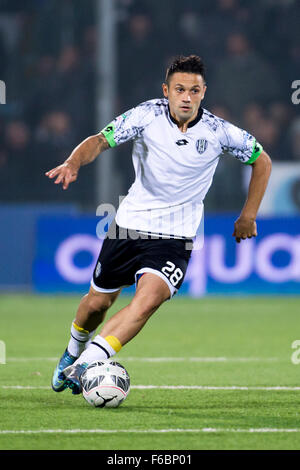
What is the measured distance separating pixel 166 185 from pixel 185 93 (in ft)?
1.89

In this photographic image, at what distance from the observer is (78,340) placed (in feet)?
21.3

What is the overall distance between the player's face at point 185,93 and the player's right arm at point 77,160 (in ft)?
1.66

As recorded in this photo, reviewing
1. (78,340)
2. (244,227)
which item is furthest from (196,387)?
(244,227)

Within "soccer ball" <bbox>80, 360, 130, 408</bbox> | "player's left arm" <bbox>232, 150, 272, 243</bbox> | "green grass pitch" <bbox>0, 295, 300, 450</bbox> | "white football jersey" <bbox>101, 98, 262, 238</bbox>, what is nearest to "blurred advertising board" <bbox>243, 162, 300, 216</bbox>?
"green grass pitch" <bbox>0, 295, 300, 450</bbox>

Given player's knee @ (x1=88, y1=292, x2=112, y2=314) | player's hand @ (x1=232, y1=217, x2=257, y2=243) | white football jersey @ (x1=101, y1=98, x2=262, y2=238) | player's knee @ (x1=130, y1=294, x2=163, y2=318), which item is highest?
white football jersey @ (x1=101, y1=98, x2=262, y2=238)

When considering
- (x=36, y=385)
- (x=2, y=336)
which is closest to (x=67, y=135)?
(x=2, y=336)

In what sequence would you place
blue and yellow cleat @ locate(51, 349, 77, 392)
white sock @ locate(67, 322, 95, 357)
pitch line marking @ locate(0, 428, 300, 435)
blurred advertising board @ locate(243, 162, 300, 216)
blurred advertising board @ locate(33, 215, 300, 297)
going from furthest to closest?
blurred advertising board @ locate(243, 162, 300, 216) < blurred advertising board @ locate(33, 215, 300, 297) < white sock @ locate(67, 322, 95, 357) < blue and yellow cleat @ locate(51, 349, 77, 392) < pitch line marking @ locate(0, 428, 300, 435)

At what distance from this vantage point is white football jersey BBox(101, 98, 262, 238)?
6.09 metres

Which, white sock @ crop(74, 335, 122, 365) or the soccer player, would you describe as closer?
white sock @ crop(74, 335, 122, 365)

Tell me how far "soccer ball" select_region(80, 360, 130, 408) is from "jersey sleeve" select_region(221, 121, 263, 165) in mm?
1549

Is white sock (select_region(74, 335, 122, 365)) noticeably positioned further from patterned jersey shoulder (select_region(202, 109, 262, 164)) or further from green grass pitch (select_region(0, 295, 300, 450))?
patterned jersey shoulder (select_region(202, 109, 262, 164))

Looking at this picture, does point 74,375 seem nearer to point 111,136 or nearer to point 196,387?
point 196,387

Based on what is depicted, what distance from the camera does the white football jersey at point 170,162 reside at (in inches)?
240
